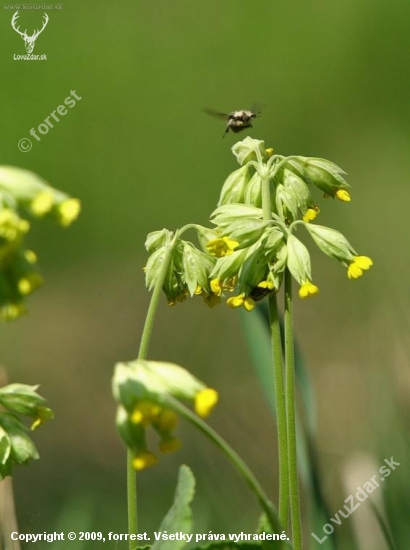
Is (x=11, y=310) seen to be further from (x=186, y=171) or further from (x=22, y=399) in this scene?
(x=186, y=171)

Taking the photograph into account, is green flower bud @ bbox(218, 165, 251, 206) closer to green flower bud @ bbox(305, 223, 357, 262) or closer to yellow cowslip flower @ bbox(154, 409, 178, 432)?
green flower bud @ bbox(305, 223, 357, 262)

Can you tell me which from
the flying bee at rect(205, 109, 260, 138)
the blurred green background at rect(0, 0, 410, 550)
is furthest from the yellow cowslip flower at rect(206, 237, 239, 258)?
the blurred green background at rect(0, 0, 410, 550)

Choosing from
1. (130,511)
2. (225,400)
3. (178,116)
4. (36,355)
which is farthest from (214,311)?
(130,511)

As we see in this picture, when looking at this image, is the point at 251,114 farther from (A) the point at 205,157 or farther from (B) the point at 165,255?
(A) the point at 205,157

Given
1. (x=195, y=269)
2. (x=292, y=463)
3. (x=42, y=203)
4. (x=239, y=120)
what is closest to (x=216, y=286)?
(x=195, y=269)

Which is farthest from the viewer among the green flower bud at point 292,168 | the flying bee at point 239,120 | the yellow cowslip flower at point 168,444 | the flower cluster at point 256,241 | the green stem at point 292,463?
the flying bee at point 239,120

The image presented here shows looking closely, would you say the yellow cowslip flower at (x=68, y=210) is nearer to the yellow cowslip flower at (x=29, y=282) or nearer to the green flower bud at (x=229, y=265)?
the yellow cowslip flower at (x=29, y=282)

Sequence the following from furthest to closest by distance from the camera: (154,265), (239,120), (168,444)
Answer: (239,120)
(154,265)
(168,444)

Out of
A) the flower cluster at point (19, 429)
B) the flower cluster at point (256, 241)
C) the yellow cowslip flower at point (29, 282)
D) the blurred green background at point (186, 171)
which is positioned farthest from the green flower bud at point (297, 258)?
the blurred green background at point (186, 171)
